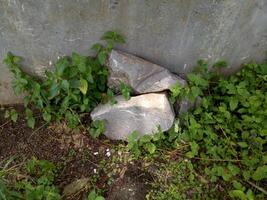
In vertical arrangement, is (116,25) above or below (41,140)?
above

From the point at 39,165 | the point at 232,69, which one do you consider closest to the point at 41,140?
the point at 39,165

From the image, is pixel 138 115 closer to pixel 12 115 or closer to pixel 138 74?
pixel 138 74

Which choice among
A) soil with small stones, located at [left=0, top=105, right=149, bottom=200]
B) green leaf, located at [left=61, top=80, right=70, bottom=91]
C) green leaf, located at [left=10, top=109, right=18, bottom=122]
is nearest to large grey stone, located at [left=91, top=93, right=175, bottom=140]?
soil with small stones, located at [left=0, top=105, right=149, bottom=200]

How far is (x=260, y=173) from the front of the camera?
2305 mm

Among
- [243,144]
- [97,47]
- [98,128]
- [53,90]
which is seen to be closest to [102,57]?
[97,47]

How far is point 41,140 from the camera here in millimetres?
2623

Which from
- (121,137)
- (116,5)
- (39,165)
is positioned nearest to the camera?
(116,5)

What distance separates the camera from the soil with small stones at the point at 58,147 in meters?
2.46

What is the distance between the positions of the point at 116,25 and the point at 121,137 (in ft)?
2.91

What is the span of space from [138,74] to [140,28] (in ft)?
1.18

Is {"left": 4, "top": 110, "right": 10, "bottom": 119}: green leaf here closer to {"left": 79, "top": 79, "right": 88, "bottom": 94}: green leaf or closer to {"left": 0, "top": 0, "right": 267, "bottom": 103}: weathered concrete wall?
{"left": 0, "top": 0, "right": 267, "bottom": 103}: weathered concrete wall

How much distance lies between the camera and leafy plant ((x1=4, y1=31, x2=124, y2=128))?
7.86 feet

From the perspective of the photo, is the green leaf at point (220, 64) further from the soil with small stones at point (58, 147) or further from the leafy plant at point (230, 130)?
the soil with small stones at point (58, 147)

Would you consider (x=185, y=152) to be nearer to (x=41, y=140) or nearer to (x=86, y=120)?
(x=86, y=120)
